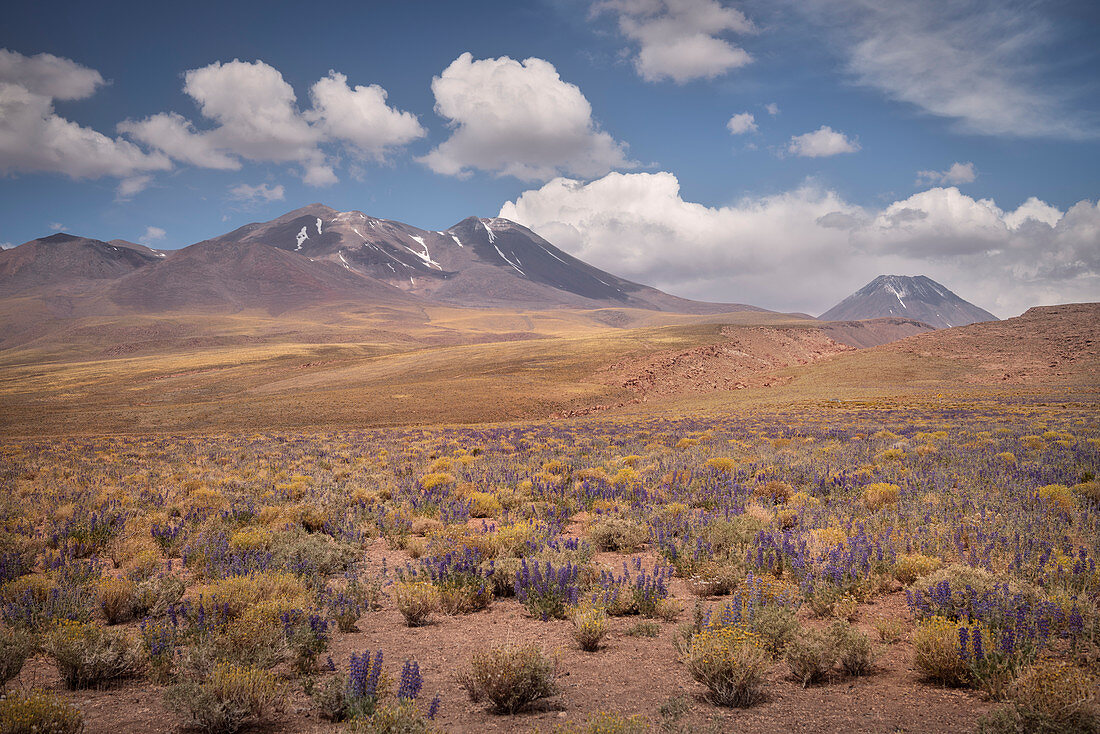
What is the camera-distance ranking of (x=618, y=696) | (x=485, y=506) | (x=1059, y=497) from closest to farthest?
(x=618, y=696), (x=1059, y=497), (x=485, y=506)

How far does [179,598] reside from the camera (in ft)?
20.9

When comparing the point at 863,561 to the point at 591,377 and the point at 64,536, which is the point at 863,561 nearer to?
the point at 64,536

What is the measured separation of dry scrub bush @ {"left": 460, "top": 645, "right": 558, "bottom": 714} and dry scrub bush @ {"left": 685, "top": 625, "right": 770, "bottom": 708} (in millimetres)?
1204

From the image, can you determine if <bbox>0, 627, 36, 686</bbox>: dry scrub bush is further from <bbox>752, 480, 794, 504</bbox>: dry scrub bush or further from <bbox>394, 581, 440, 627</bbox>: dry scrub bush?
<bbox>752, 480, 794, 504</bbox>: dry scrub bush

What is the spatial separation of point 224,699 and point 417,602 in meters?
2.26

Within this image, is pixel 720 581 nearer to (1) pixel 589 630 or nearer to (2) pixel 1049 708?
(1) pixel 589 630

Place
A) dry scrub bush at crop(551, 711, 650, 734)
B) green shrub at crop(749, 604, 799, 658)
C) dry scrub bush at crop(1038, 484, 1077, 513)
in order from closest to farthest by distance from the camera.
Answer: dry scrub bush at crop(551, 711, 650, 734) < green shrub at crop(749, 604, 799, 658) < dry scrub bush at crop(1038, 484, 1077, 513)

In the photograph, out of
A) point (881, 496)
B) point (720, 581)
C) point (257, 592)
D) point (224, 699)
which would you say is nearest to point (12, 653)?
point (257, 592)

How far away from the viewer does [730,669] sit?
13.5ft

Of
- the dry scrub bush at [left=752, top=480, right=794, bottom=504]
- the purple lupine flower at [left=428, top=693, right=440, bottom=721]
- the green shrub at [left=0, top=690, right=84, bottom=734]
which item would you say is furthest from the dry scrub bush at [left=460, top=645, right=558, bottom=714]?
the dry scrub bush at [left=752, top=480, right=794, bottom=504]

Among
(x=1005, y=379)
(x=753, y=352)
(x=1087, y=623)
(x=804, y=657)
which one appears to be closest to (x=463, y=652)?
(x=804, y=657)

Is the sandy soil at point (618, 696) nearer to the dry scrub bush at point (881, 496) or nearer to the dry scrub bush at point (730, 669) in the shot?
the dry scrub bush at point (730, 669)

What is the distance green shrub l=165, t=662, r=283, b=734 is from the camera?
12.7ft

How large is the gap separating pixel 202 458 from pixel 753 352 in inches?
3423
